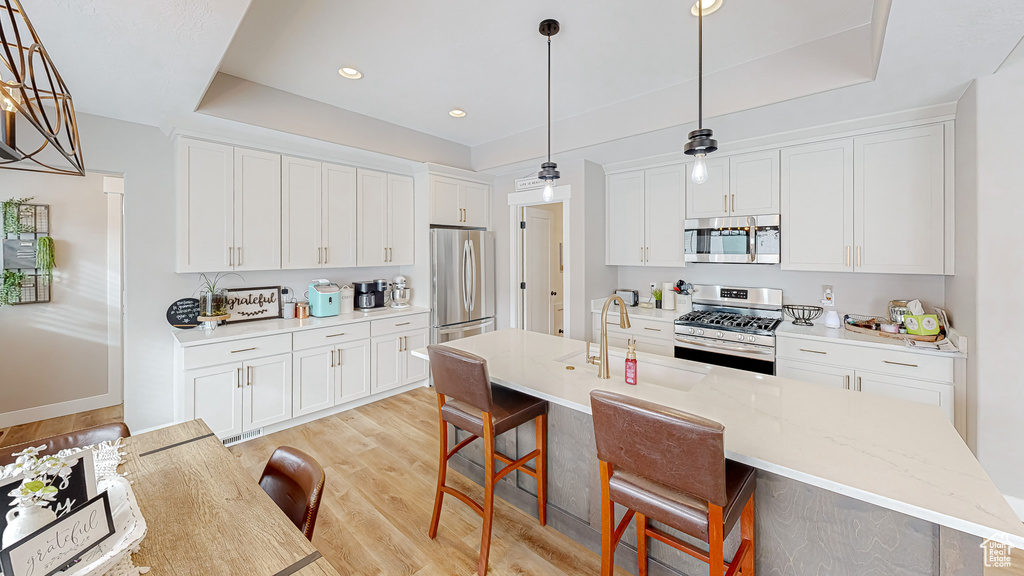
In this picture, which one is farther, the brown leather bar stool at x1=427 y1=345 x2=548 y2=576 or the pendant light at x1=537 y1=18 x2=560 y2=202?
the pendant light at x1=537 y1=18 x2=560 y2=202

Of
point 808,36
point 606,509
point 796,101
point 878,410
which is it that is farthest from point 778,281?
point 606,509

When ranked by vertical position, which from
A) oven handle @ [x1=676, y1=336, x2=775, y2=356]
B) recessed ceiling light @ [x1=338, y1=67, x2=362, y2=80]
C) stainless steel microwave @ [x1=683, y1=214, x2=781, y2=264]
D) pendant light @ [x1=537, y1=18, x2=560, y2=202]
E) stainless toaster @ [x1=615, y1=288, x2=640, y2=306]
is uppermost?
recessed ceiling light @ [x1=338, y1=67, x2=362, y2=80]

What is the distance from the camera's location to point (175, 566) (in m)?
1.01

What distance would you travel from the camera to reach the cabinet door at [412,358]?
418 centimetres

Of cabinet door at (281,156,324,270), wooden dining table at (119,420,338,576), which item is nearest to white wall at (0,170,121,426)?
cabinet door at (281,156,324,270)

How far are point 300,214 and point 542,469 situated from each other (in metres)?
3.01

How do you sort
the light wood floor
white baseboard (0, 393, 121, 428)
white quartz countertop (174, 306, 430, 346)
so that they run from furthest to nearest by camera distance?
white baseboard (0, 393, 121, 428) < white quartz countertop (174, 306, 430, 346) < the light wood floor

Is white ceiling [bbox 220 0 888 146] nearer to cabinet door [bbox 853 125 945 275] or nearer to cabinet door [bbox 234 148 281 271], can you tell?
Result: cabinet door [bbox 234 148 281 271]

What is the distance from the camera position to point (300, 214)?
3.62 metres

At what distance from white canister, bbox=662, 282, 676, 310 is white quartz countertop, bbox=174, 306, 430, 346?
252cm

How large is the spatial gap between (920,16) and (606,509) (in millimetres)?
2360

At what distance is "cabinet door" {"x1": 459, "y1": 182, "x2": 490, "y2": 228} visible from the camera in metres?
4.63

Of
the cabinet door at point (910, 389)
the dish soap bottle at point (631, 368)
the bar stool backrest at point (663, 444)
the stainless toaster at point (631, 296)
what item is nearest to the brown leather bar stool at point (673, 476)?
the bar stool backrest at point (663, 444)

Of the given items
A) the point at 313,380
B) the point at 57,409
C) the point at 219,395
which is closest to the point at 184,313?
the point at 219,395
